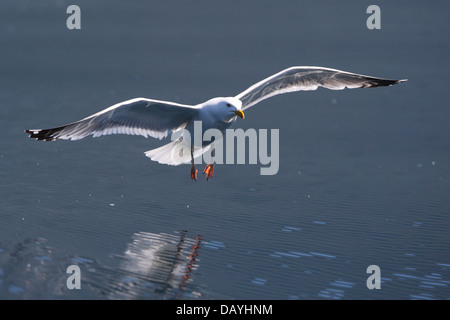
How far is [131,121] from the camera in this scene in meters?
10.3

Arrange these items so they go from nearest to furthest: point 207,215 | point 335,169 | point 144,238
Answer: point 144,238
point 207,215
point 335,169

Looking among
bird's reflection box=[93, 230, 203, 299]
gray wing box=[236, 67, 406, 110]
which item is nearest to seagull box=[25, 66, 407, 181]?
gray wing box=[236, 67, 406, 110]

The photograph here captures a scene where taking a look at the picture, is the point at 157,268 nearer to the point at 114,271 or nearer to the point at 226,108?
the point at 114,271

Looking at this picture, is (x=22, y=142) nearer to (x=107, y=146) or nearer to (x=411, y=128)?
(x=107, y=146)

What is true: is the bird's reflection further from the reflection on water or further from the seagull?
the seagull

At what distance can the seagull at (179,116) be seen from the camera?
9781 mm

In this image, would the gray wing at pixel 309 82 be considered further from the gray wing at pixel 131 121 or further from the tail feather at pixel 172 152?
the gray wing at pixel 131 121

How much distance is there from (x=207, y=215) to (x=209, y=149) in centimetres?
137

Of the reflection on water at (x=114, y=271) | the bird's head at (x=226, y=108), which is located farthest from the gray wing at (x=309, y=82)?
the reflection on water at (x=114, y=271)

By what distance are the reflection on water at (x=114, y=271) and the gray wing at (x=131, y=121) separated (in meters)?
1.53
